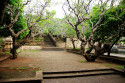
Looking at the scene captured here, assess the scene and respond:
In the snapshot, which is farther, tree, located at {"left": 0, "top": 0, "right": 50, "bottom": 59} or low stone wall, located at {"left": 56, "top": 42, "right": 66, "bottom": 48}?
low stone wall, located at {"left": 56, "top": 42, "right": 66, "bottom": 48}

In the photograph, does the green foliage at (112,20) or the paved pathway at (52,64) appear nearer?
the paved pathway at (52,64)

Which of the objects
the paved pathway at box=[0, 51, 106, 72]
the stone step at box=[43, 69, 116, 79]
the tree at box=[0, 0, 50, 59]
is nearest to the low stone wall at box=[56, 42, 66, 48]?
the tree at box=[0, 0, 50, 59]

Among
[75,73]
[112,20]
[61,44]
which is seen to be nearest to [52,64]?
[75,73]

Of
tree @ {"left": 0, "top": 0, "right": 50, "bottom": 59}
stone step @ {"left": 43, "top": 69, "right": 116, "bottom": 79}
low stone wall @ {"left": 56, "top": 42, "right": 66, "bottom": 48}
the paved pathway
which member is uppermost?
tree @ {"left": 0, "top": 0, "right": 50, "bottom": 59}

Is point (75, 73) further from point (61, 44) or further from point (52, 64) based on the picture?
point (61, 44)

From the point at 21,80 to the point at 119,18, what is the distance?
8.26 metres

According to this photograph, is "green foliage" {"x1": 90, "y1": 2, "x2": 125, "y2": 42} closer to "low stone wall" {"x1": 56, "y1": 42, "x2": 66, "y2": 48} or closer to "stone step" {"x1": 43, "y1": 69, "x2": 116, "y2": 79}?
"stone step" {"x1": 43, "y1": 69, "x2": 116, "y2": 79}

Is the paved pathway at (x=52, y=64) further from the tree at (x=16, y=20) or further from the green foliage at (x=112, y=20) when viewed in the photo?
the green foliage at (x=112, y=20)

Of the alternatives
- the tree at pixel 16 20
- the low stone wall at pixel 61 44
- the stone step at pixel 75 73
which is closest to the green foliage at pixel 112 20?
the stone step at pixel 75 73

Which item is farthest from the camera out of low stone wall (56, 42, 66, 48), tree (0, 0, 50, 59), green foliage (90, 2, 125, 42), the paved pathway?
low stone wall (56, 42, 66, 48)

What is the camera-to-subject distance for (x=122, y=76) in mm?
5230

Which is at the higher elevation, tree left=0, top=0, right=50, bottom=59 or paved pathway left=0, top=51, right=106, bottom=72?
tree left=0, top=0, right=50, bottom=59

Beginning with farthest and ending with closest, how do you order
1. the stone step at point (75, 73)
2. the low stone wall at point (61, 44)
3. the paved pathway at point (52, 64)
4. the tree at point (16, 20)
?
1. the low stone wall at point (61, 44)
2. the tree at point (16, 20)
3. the paved pathway at point (52, 64)
4. the stone step at point (75, 73)

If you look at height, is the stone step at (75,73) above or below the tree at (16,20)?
below
